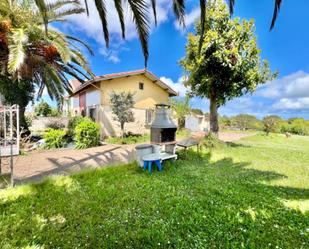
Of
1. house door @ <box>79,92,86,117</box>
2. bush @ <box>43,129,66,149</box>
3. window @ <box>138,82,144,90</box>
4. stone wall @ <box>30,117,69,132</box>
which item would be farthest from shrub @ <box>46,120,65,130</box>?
window @ <box>138,82,144,90</box>

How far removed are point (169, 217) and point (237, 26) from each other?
37.1ft

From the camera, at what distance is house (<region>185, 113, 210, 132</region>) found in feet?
83.1

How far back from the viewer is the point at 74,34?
1227 cm

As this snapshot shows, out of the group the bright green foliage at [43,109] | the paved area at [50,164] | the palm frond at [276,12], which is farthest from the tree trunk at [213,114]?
the bright green foliage at [43,109]

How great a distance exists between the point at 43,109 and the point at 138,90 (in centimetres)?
1449

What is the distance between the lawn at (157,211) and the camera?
3102 millimetres

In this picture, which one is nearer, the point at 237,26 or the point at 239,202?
the point at 239,202

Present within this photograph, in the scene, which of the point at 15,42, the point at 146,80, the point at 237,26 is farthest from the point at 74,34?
the point at 237,26

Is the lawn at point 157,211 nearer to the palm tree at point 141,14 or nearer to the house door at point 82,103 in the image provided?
the palm tree at point 141,14

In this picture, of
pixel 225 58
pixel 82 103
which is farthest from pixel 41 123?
pixel 225 58

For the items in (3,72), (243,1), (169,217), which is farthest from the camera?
(3,72)

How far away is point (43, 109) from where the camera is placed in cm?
2488

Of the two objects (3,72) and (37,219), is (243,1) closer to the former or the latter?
(37,219)

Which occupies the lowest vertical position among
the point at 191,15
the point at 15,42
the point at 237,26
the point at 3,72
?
the point at 191,15
